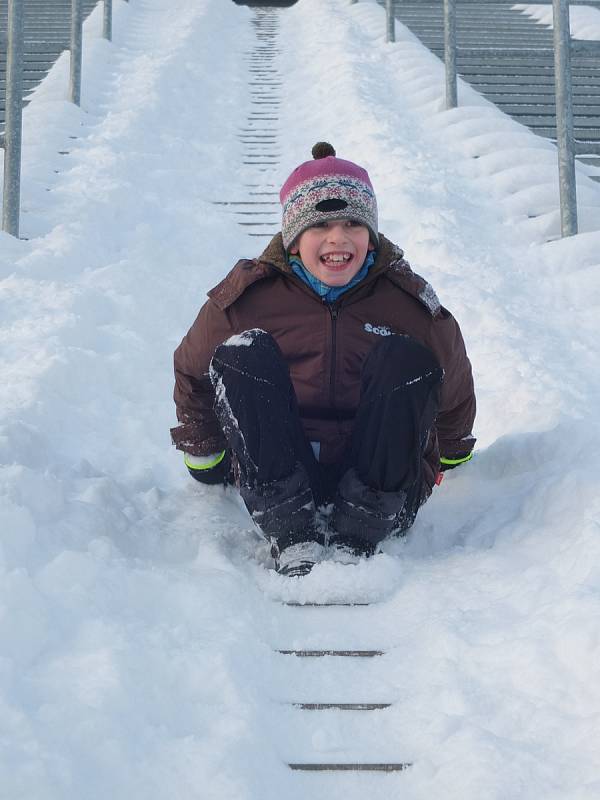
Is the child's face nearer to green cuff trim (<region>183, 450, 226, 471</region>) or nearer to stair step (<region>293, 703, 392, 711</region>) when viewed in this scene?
green cuff trim (<region>183, 450, 226, 471</region>)

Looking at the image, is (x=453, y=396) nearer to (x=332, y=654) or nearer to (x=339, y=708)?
(x=332, y=654)

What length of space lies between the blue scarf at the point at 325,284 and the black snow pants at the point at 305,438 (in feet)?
0.62

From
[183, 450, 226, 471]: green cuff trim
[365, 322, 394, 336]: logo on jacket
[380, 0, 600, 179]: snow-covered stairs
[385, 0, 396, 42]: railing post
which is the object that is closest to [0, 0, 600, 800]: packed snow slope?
[183, 450, 226, 471]: green cuff trim

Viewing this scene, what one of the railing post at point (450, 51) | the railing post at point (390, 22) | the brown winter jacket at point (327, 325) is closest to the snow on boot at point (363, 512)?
the brown winter jacket at point (327, 325)

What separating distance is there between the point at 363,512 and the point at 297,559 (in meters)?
0.19

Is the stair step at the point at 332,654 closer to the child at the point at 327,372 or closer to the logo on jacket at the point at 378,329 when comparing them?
the child at the point at 327,372

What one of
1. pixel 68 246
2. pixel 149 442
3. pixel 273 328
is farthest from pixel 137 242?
pixel 273 328

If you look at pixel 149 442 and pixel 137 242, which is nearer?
pixel 149 442

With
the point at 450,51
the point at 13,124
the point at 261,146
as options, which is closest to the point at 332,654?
the point at 13,124

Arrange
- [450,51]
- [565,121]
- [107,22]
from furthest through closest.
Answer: [107,22] < [450,51] < [565,121]

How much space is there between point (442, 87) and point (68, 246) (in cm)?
398

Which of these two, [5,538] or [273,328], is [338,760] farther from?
[273,328]

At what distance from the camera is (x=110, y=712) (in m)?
1.78

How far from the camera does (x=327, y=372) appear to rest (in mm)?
2486
